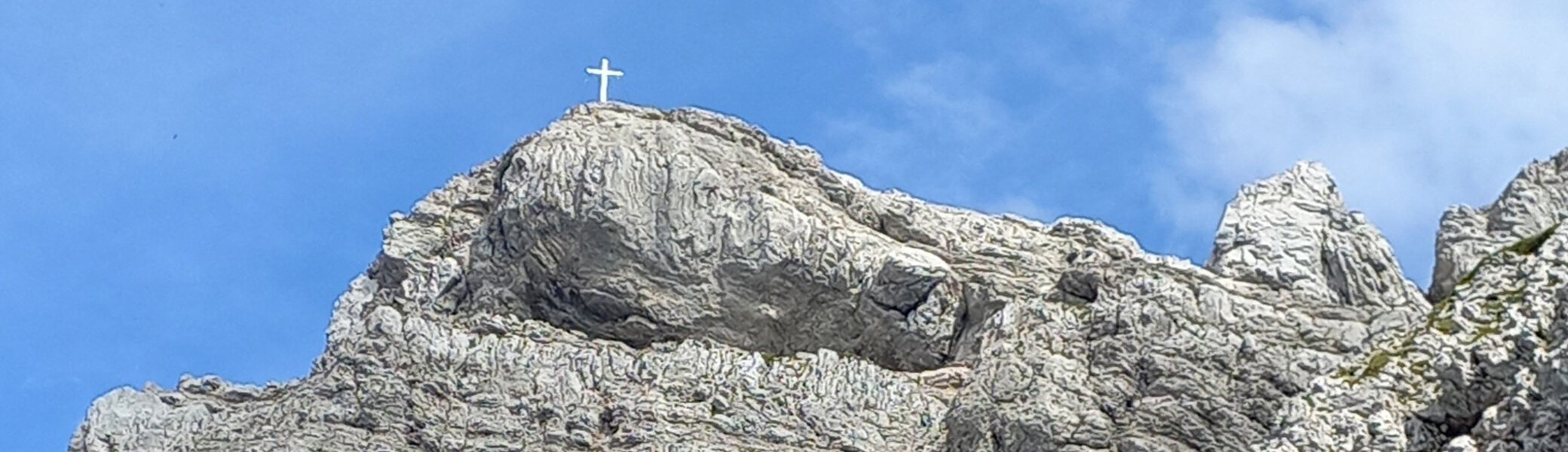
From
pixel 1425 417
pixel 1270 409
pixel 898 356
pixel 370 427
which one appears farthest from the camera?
pixel 898 356

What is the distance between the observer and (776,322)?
67.1 metres

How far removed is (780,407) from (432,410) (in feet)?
24.9

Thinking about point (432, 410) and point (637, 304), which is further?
point (637, 304)

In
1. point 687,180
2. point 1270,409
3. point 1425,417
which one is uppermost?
point 687,180

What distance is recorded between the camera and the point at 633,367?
6353cm

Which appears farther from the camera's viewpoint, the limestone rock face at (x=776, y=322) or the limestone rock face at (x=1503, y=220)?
the limestone rock face at (x=1503, y=220)

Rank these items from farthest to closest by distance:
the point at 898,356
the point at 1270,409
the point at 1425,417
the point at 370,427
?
the point at 898,356
the point at 370,427
the point at 1270,409
the point at 1425,417

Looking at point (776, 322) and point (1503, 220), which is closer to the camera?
point (1503, 220)

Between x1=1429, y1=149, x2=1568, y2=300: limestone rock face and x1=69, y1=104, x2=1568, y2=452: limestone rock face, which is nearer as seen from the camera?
x1=69, y1=104, x2=1568, y2=452: limestone rock face

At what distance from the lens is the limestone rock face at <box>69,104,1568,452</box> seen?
191 ft

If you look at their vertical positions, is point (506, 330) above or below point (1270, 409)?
above

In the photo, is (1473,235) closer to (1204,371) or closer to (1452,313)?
(1204,371)

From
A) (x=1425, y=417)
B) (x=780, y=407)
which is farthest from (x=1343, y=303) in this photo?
(x=1425, y=417)

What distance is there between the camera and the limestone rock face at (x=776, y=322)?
2293 inches
